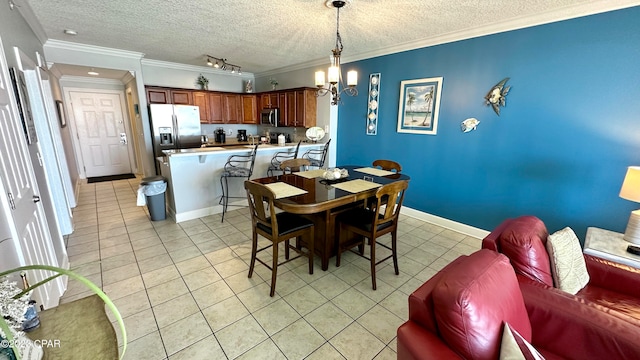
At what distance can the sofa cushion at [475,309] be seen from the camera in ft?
3.18

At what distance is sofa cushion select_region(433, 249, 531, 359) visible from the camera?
0.97 metres

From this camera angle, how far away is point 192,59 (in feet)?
16.2

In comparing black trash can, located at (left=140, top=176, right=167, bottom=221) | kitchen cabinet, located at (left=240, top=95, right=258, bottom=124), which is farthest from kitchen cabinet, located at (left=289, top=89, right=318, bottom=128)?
black trash can, located at (left=140, top=176, right=167, bottom=221)

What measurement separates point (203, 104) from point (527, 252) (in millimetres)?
6063

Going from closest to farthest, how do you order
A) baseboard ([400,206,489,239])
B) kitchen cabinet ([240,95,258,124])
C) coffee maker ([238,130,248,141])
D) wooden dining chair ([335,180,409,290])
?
wooden dining chair ([335,180,409,290]) < baseboard ([400,206,489,239]) < kitchen cabinet ([240,95,258,124]) < coffee maker ([238,130,248,141])

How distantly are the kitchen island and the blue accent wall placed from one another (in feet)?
8.65

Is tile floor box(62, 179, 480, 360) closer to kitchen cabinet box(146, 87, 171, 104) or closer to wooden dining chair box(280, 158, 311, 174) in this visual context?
wooden dining chair box(280, 158, 311, 174)

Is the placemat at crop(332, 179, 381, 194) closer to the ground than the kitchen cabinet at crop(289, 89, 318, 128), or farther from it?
closer to the ground

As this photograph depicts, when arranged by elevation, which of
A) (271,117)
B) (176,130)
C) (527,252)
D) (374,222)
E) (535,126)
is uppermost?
(271,117)

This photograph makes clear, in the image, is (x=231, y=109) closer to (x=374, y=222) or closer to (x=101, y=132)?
(x=101, y=132)

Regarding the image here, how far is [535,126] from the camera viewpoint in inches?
110

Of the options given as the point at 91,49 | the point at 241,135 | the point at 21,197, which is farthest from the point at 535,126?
the point at 91,49

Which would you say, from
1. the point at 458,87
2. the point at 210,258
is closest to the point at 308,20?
the point at 458,87

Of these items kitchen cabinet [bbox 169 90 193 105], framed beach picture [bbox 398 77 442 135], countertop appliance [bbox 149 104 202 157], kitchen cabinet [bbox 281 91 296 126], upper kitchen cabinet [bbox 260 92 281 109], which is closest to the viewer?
framed beach picture [bbox 398 77 442 135]
